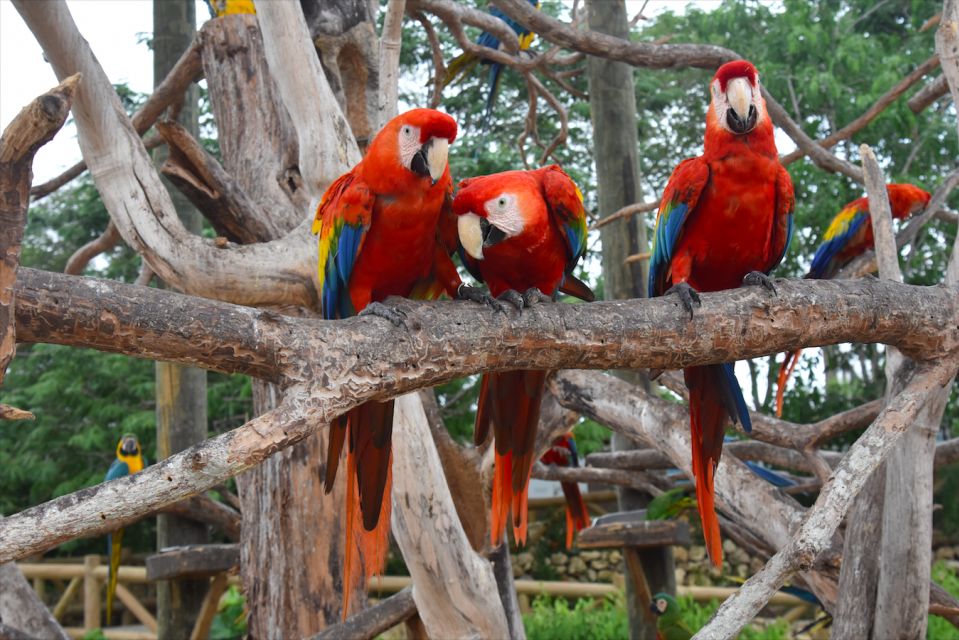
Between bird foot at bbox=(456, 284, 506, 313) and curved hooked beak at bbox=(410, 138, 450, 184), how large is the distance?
0.26 meters

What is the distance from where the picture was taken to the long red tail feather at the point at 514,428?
Result: 79.2 inches

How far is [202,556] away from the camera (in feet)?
13.1

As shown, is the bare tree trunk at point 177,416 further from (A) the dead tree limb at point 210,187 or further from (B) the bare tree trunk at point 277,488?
(A) the dead tree limb at point 210,187

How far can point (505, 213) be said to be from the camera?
1899 millimetres

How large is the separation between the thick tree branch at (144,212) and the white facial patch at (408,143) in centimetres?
66

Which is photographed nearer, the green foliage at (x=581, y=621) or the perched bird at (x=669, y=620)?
the perched bird at (x=669, y=620)

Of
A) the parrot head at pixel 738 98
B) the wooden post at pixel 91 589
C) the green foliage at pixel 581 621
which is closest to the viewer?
the parrot head at pixel 738 98

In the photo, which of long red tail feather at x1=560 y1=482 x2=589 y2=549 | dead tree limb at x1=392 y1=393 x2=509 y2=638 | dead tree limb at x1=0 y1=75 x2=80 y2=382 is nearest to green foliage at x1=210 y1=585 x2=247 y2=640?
long red tail feather at x1=560 y1=482 x2=589 y2=549

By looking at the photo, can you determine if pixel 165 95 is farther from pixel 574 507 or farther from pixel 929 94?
pixel 574 507

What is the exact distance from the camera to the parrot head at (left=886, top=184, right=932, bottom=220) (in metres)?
4.25

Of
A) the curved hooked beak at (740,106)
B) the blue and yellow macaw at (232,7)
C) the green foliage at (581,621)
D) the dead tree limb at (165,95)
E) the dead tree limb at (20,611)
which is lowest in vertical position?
the green foliage at (581,621)

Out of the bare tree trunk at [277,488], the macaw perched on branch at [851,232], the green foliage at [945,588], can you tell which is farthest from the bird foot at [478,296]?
the green foliage at [945,588]

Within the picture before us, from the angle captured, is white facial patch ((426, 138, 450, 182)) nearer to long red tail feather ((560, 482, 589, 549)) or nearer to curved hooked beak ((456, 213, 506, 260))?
curved hooked beak ((456, 213, 506, 260))

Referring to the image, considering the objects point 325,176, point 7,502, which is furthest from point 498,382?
point 7,502
